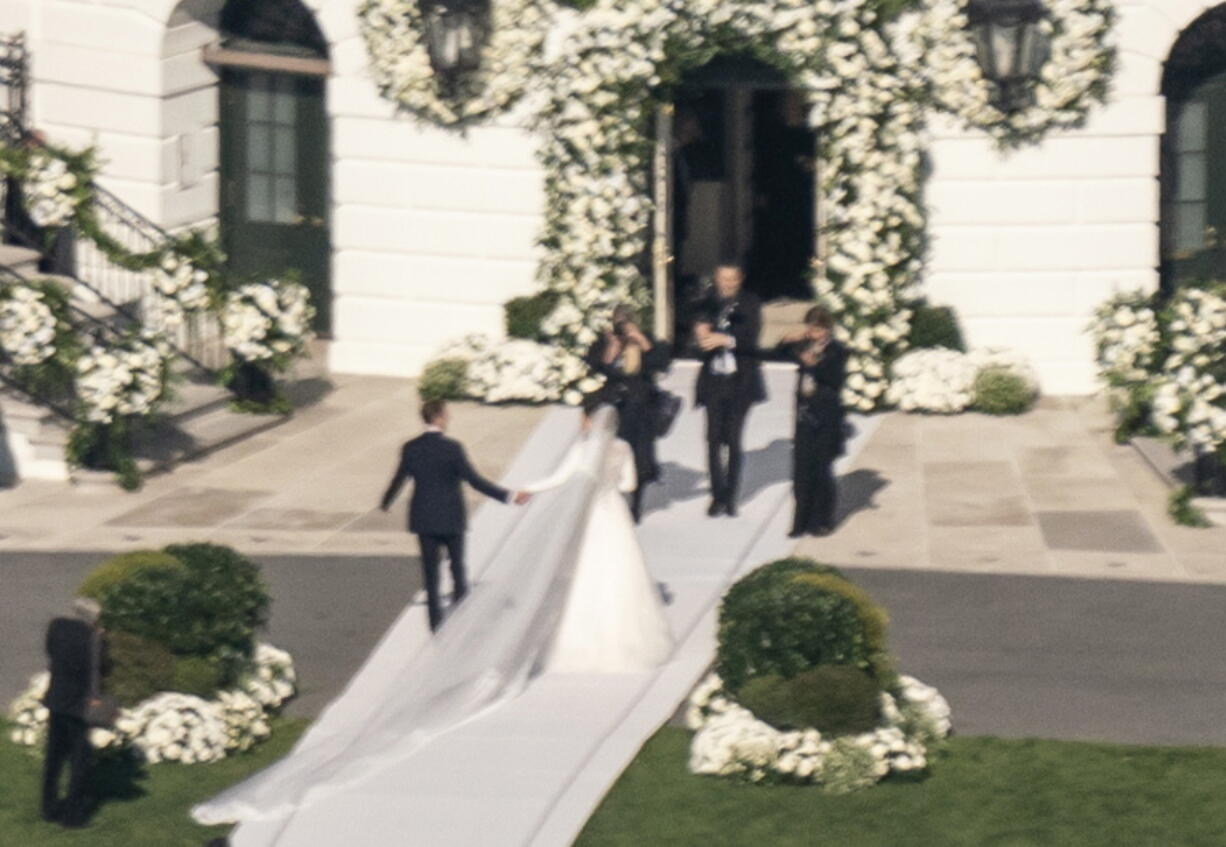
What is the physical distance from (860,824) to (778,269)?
47.8ft

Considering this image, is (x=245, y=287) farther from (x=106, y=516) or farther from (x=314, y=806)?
(x=314, y=806)

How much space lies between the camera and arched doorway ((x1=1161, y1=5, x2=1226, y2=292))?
24.5 metres

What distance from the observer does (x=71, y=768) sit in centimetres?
1419

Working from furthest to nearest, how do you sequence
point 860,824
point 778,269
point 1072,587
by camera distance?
point 778,269 → point 1072,587 → point 860,824

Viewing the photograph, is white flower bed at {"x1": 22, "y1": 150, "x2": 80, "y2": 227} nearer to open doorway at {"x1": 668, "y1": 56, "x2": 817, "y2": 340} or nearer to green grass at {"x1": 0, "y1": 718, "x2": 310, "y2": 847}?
open doorway at {"x1": 668, "y1": 56, "x2": 817, "y2": 340}

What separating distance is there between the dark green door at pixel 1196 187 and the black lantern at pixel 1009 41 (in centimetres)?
157

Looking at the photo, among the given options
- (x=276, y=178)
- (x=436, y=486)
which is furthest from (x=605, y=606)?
(x=276, y=178)

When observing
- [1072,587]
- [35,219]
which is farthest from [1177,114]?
[35,219]

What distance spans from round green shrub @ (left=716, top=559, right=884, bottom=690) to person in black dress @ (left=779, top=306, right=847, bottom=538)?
14.8ft

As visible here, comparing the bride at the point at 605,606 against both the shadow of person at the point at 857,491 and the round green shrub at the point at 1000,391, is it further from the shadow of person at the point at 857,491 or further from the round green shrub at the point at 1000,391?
the round green shrub at the point at 1000,391

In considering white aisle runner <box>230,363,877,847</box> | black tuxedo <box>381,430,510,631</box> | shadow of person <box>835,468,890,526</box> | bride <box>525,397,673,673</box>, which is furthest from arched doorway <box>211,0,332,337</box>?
bride <box>525,397,673,673</box>

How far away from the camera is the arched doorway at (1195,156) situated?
24.5 meters

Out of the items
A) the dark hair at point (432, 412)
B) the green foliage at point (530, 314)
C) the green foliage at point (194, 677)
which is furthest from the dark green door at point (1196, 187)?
the green foliage at point (194, 677)

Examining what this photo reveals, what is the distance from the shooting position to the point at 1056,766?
14.9 meters
